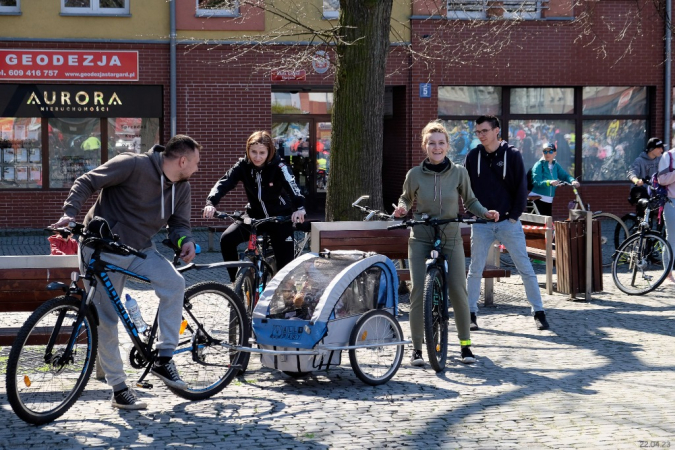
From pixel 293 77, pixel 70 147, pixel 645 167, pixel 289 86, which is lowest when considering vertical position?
pixel 645 167

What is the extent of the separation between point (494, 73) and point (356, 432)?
16.2 m

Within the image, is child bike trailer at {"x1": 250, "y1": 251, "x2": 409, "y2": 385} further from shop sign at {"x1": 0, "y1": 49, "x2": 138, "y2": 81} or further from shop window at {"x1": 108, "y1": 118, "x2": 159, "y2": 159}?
shop window at {"x1": 108, "y1": 118, "x2": 159, "y2": 159}

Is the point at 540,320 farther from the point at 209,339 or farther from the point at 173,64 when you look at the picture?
the point at 173,64

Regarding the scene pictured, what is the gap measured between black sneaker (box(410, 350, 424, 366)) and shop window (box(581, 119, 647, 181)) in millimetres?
15420

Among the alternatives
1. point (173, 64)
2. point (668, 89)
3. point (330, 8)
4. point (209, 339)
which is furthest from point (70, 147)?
point (209, 339)

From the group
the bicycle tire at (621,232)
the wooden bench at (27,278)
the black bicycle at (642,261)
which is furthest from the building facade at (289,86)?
the wooden bench at (27,278)

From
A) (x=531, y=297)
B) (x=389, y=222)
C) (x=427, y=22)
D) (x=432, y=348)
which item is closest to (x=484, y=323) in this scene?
(x=531, y=297)

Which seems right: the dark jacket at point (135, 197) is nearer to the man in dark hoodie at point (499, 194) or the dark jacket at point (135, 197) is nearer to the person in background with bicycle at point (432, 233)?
the person in background with bicycle at point (432, 233)

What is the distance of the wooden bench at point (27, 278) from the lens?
6945 millimetres

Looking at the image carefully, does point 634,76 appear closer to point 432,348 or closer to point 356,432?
point 432,348

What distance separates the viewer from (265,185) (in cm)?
841

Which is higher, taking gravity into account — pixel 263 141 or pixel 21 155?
pixel 21 155

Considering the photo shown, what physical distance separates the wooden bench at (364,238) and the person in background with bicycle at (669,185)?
271 centimetres

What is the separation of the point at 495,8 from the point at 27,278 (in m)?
15.8
